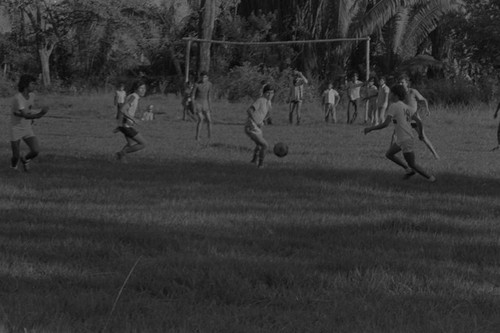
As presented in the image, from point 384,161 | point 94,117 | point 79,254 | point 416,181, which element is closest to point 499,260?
point 79,254

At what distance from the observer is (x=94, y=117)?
3378 cm

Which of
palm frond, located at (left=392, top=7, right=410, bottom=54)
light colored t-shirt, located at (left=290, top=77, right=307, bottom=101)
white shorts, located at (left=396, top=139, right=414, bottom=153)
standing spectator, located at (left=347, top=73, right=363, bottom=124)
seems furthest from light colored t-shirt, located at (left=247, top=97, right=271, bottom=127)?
palm frond, located at (left=392, top=7, right=410, bottom=54)

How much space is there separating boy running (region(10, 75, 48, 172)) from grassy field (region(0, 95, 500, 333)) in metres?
0.43

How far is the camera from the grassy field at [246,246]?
→ 17.7ft

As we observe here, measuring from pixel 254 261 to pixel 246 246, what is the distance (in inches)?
28.2

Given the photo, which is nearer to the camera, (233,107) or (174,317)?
(174,317)

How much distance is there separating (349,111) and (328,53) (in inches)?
547

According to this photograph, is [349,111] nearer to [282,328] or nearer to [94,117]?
[94,117]

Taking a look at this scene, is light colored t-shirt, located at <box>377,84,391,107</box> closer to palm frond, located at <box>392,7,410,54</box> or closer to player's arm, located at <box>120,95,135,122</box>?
player's arm, located at <box>120,95,135,122</box>

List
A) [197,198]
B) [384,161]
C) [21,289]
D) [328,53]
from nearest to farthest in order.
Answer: [21,289]
[197,198]
[384,161]
[328,53]

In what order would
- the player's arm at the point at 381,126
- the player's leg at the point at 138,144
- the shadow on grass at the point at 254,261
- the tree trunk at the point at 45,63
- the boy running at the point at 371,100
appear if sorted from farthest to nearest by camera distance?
the tree trunk at the point at 45,63, the boy running at the point at 371,100, the player's leg at the point at 138,144, the player's arm at the point at 381,126, the shadow on grass at the point at 254,261

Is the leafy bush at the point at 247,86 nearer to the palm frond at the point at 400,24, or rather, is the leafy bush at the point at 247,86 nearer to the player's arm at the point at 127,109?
the palm frond at the point at 400,24

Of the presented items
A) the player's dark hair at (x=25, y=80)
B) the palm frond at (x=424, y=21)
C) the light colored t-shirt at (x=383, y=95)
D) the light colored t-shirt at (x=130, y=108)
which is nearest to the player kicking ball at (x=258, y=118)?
the light colored t-shirt at (x=130, y=108)

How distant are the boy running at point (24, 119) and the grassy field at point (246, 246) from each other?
1.42ft
